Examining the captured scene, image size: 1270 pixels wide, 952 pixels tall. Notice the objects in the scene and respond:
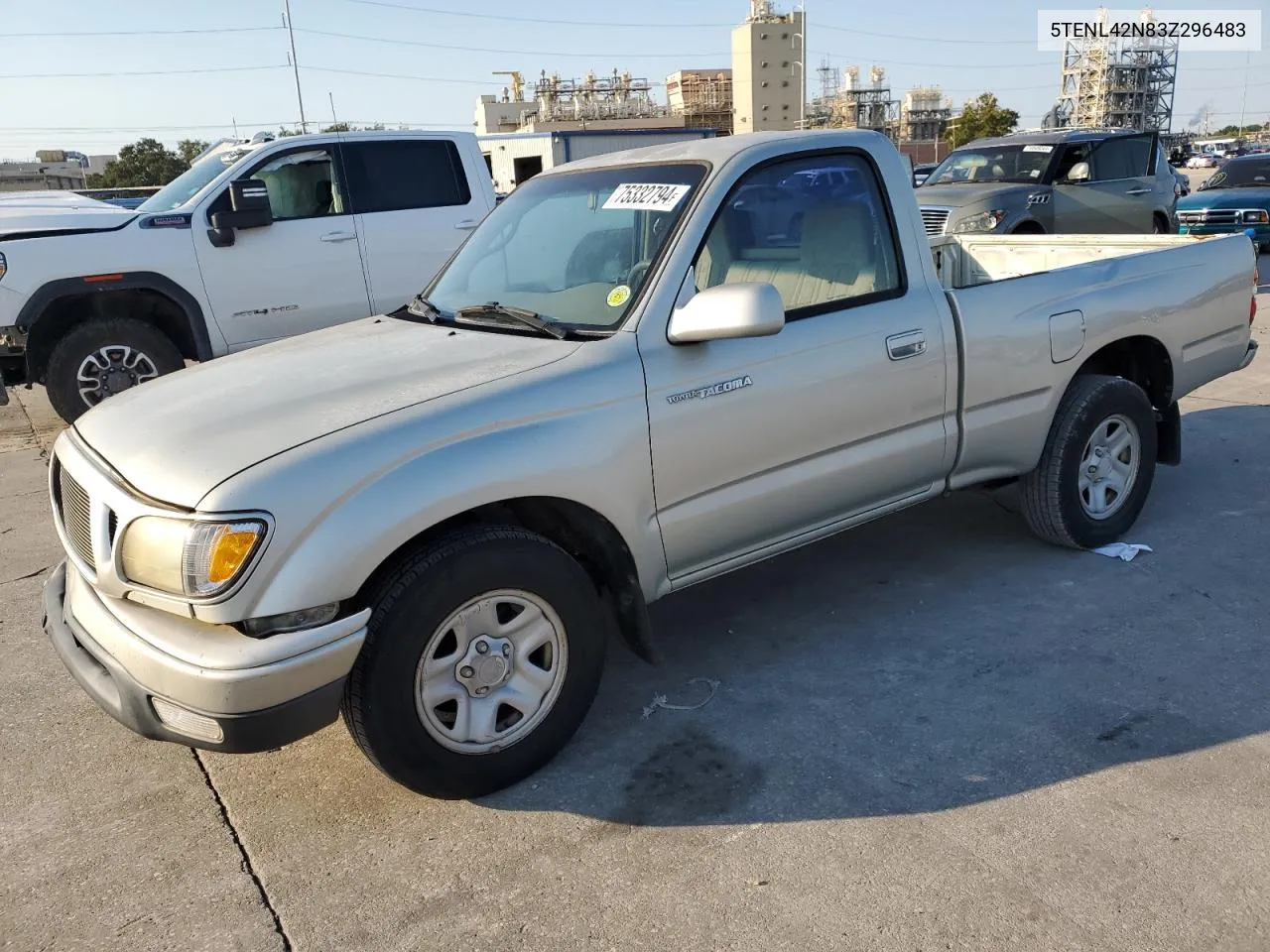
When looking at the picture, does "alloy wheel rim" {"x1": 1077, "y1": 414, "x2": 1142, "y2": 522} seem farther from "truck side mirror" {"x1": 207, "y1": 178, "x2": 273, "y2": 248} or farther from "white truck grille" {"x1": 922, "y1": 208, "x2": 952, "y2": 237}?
"white truck grille" {"x1": 922, "y1": 208, "x2": 952, "y2": 237}

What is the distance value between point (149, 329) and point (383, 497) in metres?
5.68

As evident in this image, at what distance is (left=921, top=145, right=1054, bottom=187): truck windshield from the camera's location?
40.7 ft

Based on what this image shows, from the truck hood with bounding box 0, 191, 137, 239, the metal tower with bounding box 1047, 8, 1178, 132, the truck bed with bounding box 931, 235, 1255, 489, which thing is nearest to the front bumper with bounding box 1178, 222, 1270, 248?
the truck bed with bounding box 931, 235, 1255, 489

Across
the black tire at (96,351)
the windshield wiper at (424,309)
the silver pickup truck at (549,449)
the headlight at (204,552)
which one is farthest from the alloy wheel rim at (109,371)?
the headlight at (204,552)

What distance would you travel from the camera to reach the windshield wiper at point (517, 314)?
3424 mm

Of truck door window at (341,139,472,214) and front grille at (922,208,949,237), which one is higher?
truck door window at (341,139,472,214)

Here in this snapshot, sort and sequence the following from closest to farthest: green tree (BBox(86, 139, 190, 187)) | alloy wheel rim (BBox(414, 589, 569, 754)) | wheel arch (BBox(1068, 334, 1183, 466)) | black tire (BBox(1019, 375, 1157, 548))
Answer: alloy wheel rim (BBox(414, 589, 569, 754)), black tire (BBox(1019, 375, 1157, 548)), wheel arch (BBox(1068, 334, 1183, 466)), green tree (BBox(86, 139, 190, 187))

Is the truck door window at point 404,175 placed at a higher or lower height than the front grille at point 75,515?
higher

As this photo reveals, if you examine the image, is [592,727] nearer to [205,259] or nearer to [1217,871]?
[1217,871]

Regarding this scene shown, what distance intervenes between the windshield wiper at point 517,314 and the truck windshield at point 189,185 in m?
5.00

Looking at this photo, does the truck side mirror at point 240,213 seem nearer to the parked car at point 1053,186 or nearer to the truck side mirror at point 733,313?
the truck side mirror at point 733,313

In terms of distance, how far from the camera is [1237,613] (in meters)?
4.10

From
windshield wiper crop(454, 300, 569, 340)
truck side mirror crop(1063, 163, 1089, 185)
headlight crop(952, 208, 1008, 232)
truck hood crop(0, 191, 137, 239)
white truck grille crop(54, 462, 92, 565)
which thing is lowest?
headlight crop(952, 208, 1008, 232)

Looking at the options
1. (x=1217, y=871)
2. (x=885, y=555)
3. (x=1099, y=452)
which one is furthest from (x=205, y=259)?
(x=1217, y=871)
